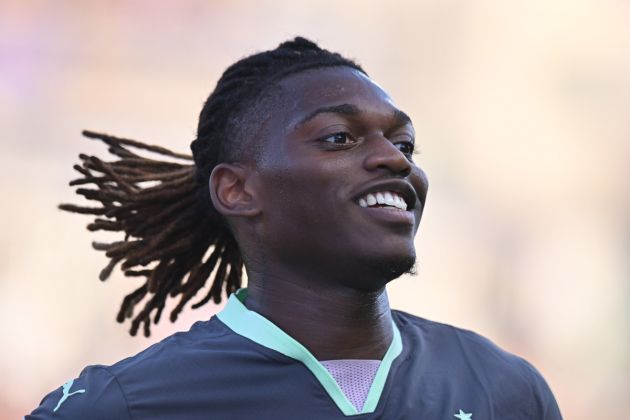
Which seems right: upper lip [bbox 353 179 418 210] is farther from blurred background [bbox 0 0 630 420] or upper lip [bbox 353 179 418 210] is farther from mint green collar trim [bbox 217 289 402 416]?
blurred background [bbox 0 0 630 420]

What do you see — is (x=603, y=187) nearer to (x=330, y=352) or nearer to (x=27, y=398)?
(x=27, y=398)

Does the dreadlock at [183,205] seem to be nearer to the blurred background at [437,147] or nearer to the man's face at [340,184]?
the man's face at [340,184]

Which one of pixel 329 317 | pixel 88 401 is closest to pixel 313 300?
pixel 329 317

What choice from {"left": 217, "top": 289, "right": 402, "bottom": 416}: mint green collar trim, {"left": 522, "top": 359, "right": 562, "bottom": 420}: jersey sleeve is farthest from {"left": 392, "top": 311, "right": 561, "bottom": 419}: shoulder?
{"left": 217, "top": 289, "right": 402, "bottom": 416}: mint green collar trim

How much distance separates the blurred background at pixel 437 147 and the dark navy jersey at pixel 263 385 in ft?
10.6

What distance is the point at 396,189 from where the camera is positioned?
2541 mm

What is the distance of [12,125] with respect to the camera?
5992mm

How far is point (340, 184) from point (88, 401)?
0.73 metres

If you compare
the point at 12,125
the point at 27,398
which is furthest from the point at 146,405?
the point at 12,125

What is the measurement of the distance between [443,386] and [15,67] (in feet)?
13.3

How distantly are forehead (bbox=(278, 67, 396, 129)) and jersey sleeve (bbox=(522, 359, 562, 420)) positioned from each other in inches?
29.7

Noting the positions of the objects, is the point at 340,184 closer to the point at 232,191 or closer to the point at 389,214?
the point at 389,214

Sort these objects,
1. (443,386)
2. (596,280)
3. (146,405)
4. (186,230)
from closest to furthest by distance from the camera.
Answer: (146,405) → (443,386) → (186,230) → (596,280)

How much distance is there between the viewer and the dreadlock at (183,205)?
2.90 meters
